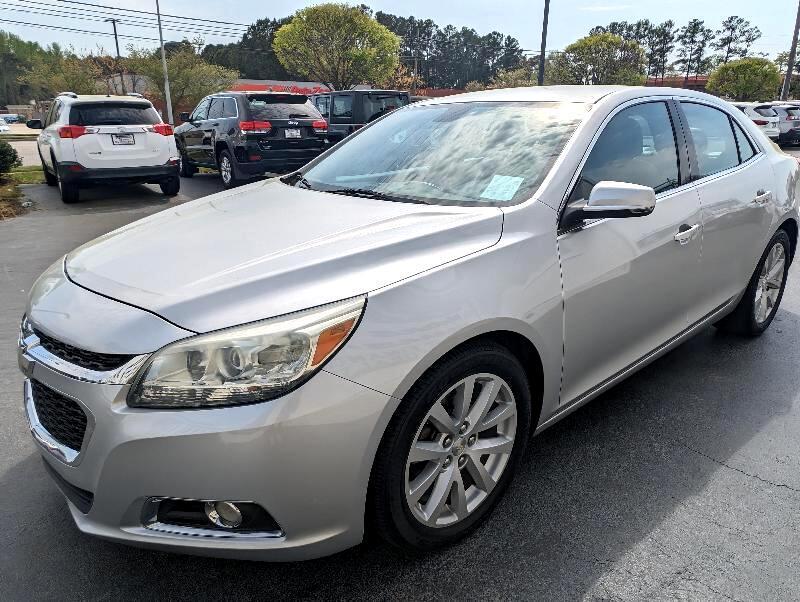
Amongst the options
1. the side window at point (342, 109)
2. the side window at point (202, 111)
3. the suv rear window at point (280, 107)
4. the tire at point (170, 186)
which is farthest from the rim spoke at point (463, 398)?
the side window at point (342, 109)

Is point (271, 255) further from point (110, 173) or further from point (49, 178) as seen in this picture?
point (49, 178)

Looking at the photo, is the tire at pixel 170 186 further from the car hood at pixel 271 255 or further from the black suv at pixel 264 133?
the car hood at pixel 271 255

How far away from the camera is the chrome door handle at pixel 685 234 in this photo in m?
2.96

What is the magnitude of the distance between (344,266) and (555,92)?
1.81 metres

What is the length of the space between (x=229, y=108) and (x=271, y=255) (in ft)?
32.3

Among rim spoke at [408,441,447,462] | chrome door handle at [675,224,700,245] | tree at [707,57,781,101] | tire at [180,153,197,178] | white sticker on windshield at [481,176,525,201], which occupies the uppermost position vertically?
tree at [707,57,781,101]

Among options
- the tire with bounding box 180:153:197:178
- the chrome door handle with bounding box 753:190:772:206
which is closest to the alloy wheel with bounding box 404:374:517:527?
the chrome door handle with bounding box 753:190:772:206

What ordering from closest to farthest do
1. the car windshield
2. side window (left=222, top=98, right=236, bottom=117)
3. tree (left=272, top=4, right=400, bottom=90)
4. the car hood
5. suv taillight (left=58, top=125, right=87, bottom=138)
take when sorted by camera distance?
the car hood → the car windshield → suv taillight (left=58, top=125, right=87, bottom=138) → side window (left=222, top=98, right=236, bottom=117) → tree (left=272, top=4, right=400, bottom=90)

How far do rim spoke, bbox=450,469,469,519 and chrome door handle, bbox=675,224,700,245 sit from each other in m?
1.65

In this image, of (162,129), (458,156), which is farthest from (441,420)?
(162,129)

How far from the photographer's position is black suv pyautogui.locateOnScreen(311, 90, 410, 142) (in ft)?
46.0

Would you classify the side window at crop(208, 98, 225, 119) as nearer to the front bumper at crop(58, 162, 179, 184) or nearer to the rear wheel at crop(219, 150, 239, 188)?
the rear wheel at crop(219, 150, 239, 188)

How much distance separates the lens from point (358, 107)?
14.1m

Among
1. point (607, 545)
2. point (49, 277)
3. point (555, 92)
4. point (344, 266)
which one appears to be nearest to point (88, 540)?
point (49, 277)
